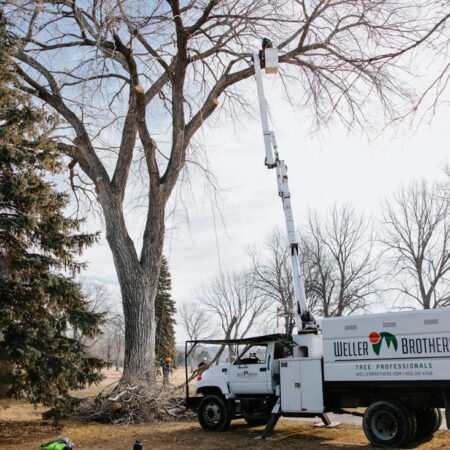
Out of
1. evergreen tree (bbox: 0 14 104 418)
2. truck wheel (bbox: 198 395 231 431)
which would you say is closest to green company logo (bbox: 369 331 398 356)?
truck wheel (bbox: 198 395 231 431)

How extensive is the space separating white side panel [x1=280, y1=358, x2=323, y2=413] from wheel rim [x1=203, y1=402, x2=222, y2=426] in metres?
2.02

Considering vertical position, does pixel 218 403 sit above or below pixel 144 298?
below

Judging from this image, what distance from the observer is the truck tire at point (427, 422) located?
33.6ft

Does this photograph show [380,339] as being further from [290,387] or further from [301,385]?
[290,387]

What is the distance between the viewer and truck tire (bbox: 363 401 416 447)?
902cm

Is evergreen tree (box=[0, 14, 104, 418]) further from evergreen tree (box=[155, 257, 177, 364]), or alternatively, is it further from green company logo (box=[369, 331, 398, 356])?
evergreen tree (box=[155, 257, 177, 364])

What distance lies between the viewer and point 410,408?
365 inches

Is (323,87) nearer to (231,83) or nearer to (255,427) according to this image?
(231,83)

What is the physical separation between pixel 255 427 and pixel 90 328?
4807 mm

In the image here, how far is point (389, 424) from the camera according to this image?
9.30m

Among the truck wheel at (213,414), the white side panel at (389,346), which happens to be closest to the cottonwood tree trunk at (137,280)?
the truck wheel at (213,414)

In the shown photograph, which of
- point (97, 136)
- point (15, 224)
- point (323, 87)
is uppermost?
point (323, 87)

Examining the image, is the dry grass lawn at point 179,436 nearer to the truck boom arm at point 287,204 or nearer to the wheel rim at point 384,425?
the wheel rim at point 384,425

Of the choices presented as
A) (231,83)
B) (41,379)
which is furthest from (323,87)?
(41,379)
